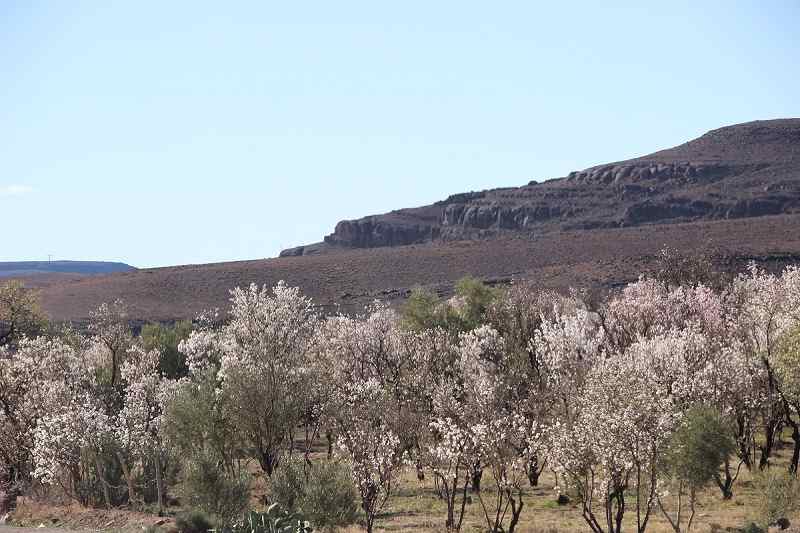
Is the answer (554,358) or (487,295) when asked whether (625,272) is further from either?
(554,358)

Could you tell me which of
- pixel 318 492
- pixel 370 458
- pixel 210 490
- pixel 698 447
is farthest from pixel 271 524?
pixel 698 447

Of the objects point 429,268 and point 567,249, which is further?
point 567,249

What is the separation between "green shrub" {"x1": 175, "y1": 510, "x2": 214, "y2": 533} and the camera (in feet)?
102

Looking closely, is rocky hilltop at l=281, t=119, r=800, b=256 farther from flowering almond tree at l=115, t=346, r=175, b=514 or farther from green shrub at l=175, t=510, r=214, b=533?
green shrub at l=175, t=510, r=214, b=533

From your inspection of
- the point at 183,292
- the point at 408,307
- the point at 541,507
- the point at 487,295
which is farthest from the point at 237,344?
the point at 183,292

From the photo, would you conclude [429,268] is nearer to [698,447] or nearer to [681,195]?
[681,195]

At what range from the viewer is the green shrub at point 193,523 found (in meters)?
31.0

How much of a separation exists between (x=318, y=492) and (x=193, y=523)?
447 centimetres

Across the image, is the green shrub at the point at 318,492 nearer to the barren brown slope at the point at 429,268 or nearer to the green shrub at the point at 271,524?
the green shrub at the point at 271,524

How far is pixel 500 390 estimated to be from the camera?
124ft

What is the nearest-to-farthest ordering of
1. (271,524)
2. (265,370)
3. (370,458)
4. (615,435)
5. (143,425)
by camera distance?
(271,524) < (615,435) < (370,458) < (265,370) < (143,425)

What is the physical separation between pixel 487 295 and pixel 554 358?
1543 inches

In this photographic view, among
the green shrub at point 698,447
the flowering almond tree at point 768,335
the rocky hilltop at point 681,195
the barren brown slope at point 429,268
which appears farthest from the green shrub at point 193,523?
the rocky hilltop at point 681,195

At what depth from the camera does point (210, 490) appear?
112 ft
